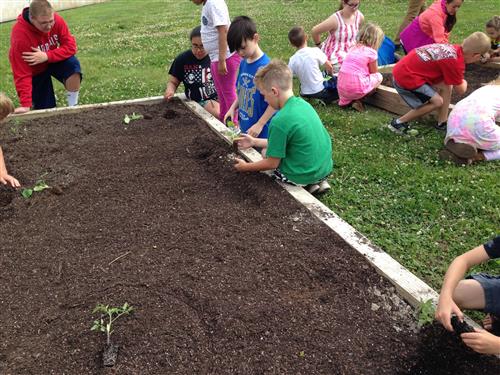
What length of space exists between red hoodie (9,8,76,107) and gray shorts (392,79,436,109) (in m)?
4.27

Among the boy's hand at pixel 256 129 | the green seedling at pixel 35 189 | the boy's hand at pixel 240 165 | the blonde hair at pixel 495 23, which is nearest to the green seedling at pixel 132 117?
the green seedling at pixel 35 189

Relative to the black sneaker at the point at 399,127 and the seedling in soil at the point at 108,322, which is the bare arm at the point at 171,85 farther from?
the seedling in soil at the point at 108,322

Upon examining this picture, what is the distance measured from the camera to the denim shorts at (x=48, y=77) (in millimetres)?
6156

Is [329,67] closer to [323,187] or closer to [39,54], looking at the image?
[323,187]

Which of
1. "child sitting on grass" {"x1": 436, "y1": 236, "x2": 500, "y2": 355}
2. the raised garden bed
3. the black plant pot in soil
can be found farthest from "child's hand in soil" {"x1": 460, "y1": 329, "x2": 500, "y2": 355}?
the raised garden bed

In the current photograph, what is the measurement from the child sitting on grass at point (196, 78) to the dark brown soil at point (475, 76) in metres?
2.82

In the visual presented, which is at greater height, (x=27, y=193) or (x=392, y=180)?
(x=27, y=193)

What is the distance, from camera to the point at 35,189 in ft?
12.8

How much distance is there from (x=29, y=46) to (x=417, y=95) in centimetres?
480

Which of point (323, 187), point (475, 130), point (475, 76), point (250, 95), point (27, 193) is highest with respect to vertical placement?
point (250, 95)

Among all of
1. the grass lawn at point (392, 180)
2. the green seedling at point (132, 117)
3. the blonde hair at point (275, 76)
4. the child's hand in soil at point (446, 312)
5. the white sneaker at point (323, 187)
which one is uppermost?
the blonde hair at point (275, 76)

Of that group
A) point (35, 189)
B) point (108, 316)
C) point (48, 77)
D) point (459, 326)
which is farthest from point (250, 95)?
point (48, 77)

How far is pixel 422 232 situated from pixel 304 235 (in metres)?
0.99

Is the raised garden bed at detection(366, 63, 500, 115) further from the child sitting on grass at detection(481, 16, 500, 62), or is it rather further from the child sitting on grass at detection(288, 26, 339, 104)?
the child sitting on grass at detection(288, 26, 339, 104)
